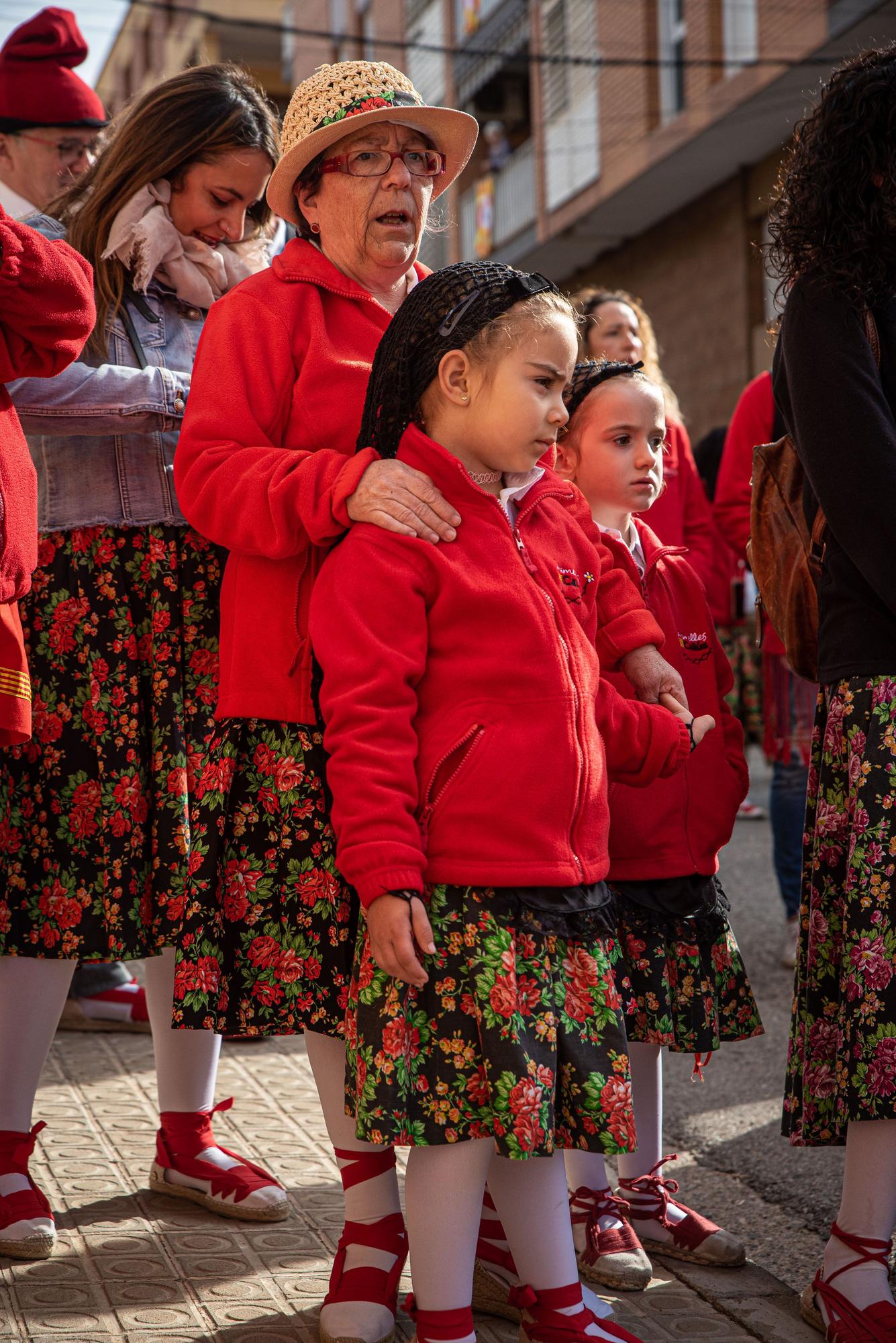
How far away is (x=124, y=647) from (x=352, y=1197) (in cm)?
110

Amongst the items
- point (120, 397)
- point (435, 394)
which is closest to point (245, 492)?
point (435, 394)

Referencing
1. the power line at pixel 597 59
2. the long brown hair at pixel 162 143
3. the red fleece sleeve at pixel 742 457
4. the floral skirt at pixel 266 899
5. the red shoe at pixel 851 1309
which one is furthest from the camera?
the power line at pixel 597 59

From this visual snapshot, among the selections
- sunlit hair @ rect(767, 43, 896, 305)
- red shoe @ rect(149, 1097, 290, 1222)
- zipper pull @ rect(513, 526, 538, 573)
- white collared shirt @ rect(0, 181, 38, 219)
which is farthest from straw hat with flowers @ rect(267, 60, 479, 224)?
red shoe @ rect(149, 1097, 290, 1222)

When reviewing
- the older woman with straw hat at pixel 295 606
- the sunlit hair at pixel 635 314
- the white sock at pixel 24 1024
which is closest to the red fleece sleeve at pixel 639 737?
the older woman with straw hat at pixel 295 606

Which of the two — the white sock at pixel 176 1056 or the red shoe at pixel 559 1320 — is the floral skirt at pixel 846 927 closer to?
the red shoe at pixel 559 1320

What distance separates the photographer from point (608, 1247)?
8.55 ft

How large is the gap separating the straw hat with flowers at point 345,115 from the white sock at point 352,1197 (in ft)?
4.75

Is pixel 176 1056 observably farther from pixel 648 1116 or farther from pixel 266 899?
pixel 648 1116

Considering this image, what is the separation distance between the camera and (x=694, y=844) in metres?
2.70

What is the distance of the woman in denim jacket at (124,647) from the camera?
280 centimetres

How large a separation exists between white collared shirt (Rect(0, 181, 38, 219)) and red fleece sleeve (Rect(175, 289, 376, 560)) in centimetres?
159

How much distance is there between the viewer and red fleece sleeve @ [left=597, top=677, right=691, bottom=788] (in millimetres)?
2408

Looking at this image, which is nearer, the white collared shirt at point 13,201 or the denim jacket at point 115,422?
the denim jacket at point 115,422

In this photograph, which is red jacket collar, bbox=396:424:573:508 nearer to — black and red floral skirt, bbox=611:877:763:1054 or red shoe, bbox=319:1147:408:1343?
black and red floral skirt, bbox=611:877:763:1054
